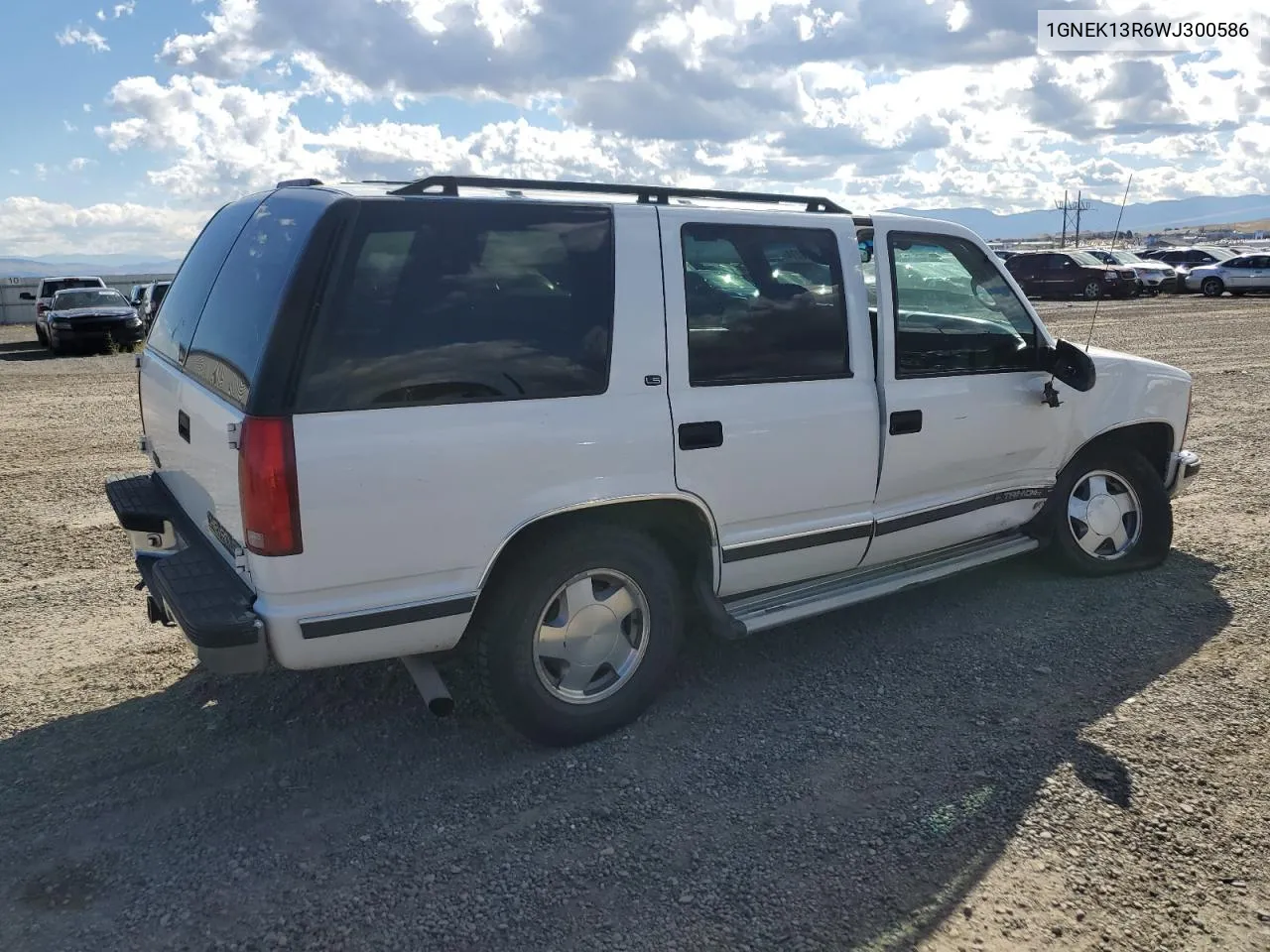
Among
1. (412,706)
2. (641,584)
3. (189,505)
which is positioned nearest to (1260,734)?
(641,584)

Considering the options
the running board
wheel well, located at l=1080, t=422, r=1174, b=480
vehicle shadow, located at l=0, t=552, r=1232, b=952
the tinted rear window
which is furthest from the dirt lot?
the tinted rear window

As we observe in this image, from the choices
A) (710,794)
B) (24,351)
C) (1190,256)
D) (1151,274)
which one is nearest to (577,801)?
(710,794)

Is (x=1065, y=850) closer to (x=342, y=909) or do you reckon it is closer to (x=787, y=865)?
(x=787, y=865)

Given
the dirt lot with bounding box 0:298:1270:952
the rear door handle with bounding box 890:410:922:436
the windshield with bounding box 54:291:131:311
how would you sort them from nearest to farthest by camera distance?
the dirt lot with bounding box 0:298:1270:952 < the rear door handle with bounding box 890:410:922:436 < the windshield with bounding box 54:291:131:311

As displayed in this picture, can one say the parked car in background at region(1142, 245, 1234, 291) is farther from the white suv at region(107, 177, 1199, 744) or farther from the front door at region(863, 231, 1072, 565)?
the white suv at region(107, 177, 1199, 744)

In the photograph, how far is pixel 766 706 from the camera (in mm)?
4246

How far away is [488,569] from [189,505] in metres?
1.31

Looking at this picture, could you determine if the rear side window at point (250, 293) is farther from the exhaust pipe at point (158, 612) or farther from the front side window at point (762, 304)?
the front side window at point (762, 304)

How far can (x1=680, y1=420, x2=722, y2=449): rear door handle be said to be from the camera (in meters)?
3.83

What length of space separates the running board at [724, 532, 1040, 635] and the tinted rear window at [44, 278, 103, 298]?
2403 cm

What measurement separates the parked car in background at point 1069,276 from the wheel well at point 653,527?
1190 inches

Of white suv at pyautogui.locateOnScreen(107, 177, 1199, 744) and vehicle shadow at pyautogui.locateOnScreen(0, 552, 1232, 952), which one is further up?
white suv at pyautogui.locateOnScreen(107, 177, 1199, 744)

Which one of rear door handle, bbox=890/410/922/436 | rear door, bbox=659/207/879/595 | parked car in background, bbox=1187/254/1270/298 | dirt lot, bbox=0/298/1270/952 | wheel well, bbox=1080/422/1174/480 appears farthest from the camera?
parked car in background, bbox=1187/254/1270/298

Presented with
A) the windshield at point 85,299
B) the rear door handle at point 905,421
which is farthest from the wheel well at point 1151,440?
the windshield at point 85,299
